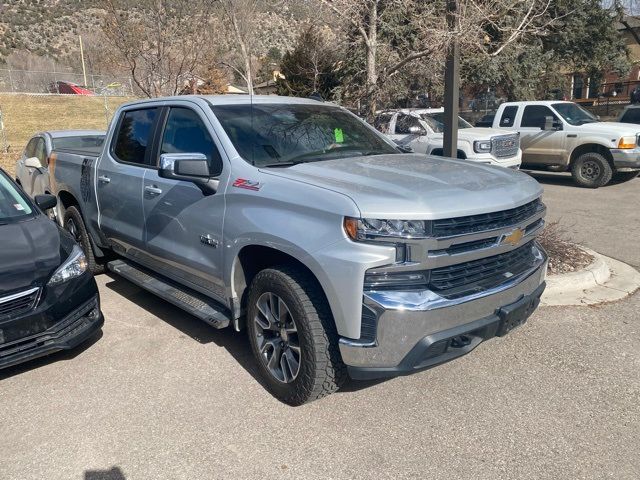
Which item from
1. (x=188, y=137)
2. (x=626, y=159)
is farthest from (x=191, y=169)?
(x=626, y=159)

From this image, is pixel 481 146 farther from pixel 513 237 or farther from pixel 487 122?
pixel 513 237

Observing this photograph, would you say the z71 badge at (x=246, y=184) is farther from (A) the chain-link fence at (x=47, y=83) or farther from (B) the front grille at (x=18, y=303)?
(A) the chain-link fence at (x=47, y=83)

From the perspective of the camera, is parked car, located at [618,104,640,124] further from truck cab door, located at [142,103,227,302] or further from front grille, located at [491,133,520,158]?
truck cab door, located at [142,103,227,302]

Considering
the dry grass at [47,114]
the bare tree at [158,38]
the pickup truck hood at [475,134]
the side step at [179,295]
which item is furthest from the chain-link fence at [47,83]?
the side step at [179,295]

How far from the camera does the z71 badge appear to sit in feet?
11.5

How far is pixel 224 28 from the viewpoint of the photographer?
13.7 metres

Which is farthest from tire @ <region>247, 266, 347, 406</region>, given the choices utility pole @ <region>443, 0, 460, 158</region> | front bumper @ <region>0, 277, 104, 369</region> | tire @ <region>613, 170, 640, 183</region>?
tire @ <region>613, 170, 640, 183</region>

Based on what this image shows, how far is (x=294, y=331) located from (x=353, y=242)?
766 millimetres

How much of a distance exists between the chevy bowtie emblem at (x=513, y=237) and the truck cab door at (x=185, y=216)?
1850 millimetres

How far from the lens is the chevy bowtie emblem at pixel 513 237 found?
128 inches

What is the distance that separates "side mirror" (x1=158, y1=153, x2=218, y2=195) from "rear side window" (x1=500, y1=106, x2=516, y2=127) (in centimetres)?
1132

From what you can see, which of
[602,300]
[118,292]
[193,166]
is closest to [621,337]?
[602,300]

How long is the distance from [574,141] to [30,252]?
11.8 m

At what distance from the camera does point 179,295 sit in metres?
4.34
